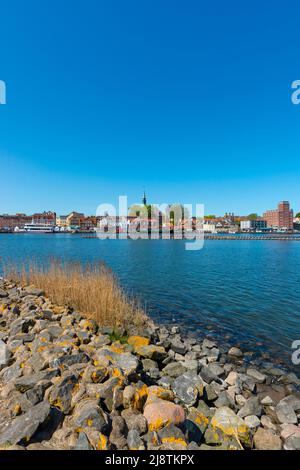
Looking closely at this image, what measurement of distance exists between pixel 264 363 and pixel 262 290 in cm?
1000

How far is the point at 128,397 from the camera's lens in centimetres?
368

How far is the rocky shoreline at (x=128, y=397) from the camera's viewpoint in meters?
3.10

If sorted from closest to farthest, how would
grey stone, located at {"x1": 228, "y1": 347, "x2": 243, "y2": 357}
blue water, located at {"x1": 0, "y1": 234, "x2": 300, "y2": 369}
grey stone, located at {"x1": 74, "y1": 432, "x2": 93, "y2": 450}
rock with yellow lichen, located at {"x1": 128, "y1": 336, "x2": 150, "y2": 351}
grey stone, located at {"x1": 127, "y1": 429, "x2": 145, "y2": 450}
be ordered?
grey stone, located at {"x1": 74, "y1": 432, "x2": 93, "y2": 450} → grey stone, located at {"x1": 127, "y1": 429, "x2": 145, "y2": 450} → rock with yellow lichen, located at {"x1": 128, "y1": 336, "x2": 150, "y2": 351} → grey stone, located at {"x1": 228, "y1": 347, "x2": 243, "y2": 357} → blue water, located at {"x1": 0, "y1": 234, "x2": 300, "y2": 369}

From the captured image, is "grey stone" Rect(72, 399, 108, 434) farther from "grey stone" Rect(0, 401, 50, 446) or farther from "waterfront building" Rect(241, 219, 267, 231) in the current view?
"waterfront building" Rect(241, 219, 267, 231)

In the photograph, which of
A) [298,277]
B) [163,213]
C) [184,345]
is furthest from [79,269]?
[163,213]

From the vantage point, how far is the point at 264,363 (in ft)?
23.8

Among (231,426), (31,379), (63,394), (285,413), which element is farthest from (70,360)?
(285,413)

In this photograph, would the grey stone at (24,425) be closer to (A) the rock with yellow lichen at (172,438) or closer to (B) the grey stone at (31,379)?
(B) the grey stone at (31,379)

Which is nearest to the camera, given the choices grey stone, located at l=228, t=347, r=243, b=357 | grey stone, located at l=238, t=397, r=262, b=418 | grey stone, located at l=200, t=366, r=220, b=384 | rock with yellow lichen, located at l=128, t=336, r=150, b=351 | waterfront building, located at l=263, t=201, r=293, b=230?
grey stone, located at l=238, t=397, r=262, b=418

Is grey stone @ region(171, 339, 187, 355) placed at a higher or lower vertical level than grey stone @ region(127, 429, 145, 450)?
lower

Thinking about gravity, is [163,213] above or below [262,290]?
above

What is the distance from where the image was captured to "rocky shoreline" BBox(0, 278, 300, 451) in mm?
3098

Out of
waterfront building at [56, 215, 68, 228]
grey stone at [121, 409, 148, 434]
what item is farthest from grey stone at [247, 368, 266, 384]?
waterfront building at [56, 215, 68, 228]

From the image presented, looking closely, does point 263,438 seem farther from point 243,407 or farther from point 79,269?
point 79,269
